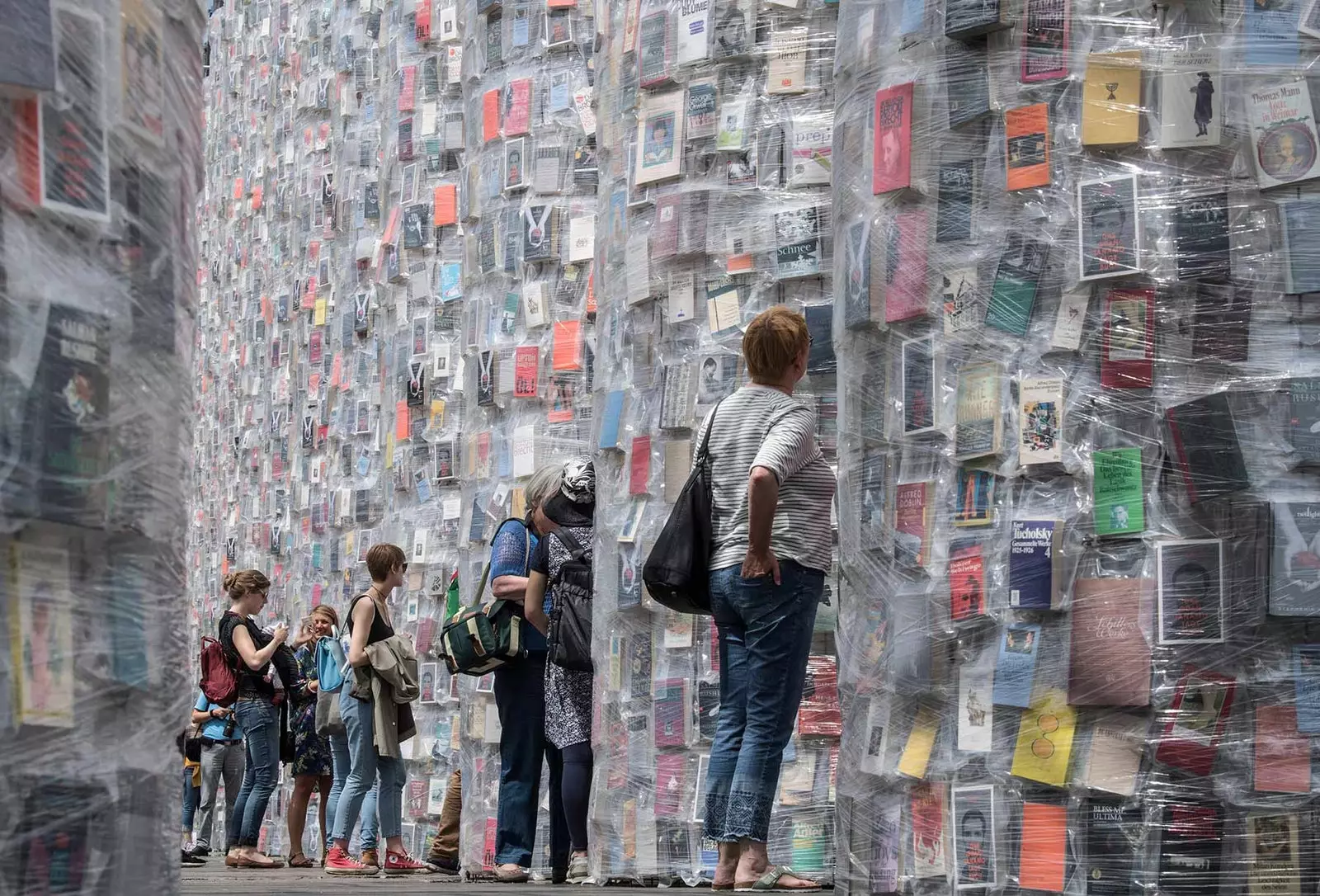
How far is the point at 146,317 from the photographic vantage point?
273cm

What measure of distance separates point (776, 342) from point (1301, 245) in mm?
1583

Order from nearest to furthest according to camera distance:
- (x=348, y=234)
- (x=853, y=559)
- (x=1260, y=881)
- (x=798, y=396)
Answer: (x=1260, y=881) < (x=853, y=559) < (x=798, y=396) < (x=348, y=234)

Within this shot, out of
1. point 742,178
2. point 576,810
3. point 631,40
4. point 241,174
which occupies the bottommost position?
point 576,810

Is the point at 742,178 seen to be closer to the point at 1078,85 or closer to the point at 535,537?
the point at 535,537

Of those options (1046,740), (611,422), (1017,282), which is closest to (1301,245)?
(1017,282)

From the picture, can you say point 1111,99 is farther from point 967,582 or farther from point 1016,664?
point 1016,664

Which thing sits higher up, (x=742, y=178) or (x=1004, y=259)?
(x=742, y=178)

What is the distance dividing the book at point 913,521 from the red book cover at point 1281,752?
0.99 metres

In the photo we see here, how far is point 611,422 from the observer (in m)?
7.93

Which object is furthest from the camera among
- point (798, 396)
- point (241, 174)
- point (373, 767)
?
point (241, 174)

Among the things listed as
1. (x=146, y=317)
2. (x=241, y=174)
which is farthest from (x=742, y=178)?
(x=241, y=174)

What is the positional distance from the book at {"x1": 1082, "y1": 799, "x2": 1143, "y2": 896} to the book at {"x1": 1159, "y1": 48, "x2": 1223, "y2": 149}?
1.54 m

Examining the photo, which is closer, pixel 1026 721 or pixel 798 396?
pixel 1026 721

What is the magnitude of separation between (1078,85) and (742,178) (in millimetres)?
2604
